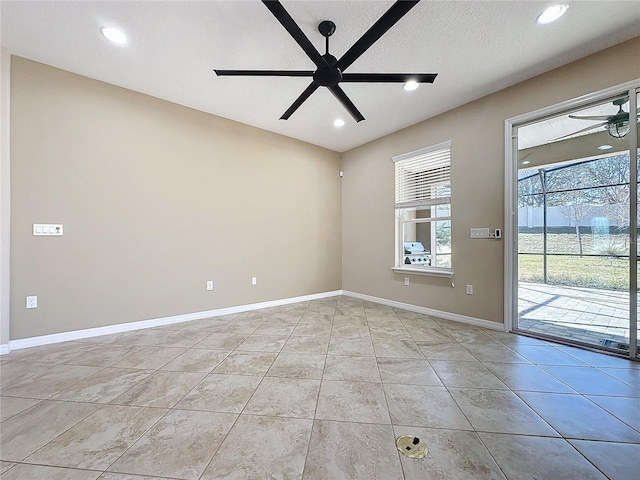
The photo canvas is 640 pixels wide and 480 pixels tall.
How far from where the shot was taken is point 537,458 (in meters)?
1.28

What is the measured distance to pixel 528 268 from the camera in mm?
3047

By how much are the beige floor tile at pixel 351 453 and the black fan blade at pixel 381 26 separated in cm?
242

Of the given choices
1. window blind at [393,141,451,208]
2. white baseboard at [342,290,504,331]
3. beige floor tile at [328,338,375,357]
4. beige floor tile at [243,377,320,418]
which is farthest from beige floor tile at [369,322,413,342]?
window blind at [393,141,451,208]

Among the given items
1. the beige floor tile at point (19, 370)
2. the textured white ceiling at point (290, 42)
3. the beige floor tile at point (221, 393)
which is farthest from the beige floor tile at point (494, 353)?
the beige floor tile at point (19, 370)

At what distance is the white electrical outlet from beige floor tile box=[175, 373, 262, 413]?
223cm

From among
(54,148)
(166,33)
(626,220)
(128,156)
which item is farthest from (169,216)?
(626,220)

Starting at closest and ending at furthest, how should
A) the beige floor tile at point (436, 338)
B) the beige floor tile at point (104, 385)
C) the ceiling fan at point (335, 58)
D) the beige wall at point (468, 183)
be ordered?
1. the ceiling fan at point (335, 58)
2. the beige floor tile at point (104, 385)
3. the beige wall at point (468, 183)
4. the beige floor tile at point (436, 338)

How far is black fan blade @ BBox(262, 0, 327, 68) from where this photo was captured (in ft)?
4.87

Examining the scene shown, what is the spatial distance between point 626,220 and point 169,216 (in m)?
5.12

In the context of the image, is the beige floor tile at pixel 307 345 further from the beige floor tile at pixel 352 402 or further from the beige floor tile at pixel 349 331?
the beige floor tile at pixel 352 402

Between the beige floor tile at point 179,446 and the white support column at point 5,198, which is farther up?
the white support column at point 5,198

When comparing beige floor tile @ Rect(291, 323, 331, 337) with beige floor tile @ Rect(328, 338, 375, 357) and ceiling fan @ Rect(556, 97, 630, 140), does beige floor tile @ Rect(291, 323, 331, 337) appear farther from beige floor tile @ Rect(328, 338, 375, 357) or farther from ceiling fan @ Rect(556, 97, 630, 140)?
ceiling fan @ Rect(556, 97, 630, 140)

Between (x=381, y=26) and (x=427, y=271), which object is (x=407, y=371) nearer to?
(x=427, y=271)

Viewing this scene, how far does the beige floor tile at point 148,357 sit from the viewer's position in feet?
7.46
